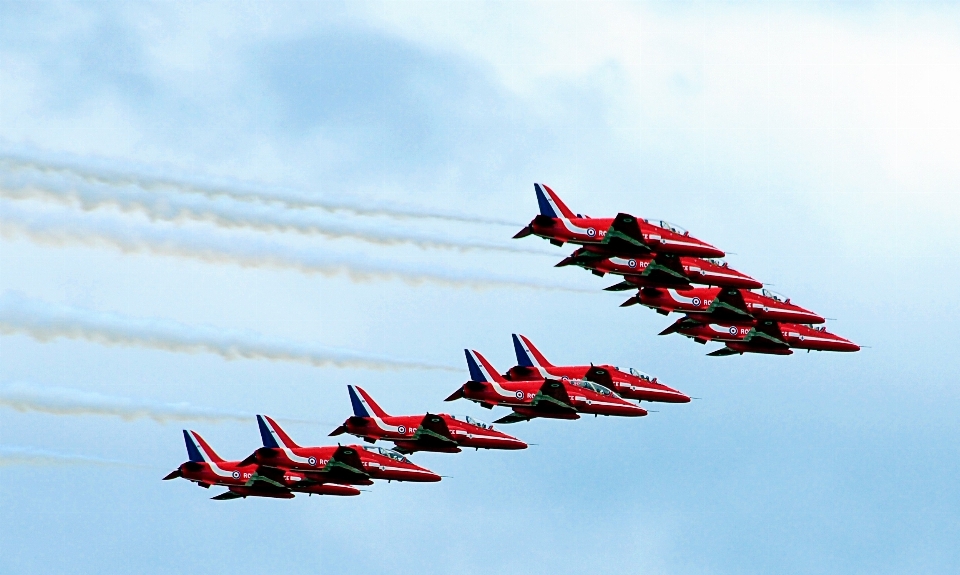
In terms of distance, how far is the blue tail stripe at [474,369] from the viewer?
114m

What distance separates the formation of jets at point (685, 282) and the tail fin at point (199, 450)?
25544 millimetres

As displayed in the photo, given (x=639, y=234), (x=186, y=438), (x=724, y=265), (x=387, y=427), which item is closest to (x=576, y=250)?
(x=639, y=234)

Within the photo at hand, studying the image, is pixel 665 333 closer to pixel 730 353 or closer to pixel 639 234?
→ pixel 730 353

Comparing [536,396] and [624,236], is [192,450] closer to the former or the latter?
[536,396]

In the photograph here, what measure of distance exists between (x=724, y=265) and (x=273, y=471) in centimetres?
2808

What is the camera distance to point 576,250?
103m

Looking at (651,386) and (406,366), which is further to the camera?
(651,386)

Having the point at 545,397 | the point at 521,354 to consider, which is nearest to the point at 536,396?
the point at 545,397

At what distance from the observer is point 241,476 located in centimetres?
11500

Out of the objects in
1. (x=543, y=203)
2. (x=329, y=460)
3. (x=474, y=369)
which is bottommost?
(x=329, y=460)

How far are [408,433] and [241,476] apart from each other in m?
10.2

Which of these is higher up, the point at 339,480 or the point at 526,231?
the point at 526,231

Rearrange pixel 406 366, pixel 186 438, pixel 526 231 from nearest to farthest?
pixel 526 231
pixel 406 366
pixel 186 438

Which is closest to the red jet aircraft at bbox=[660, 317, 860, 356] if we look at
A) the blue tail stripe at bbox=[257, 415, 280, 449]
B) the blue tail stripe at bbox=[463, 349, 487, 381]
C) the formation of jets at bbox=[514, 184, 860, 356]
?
the formation of jets at bbox=[514, 184, 860, 356]
